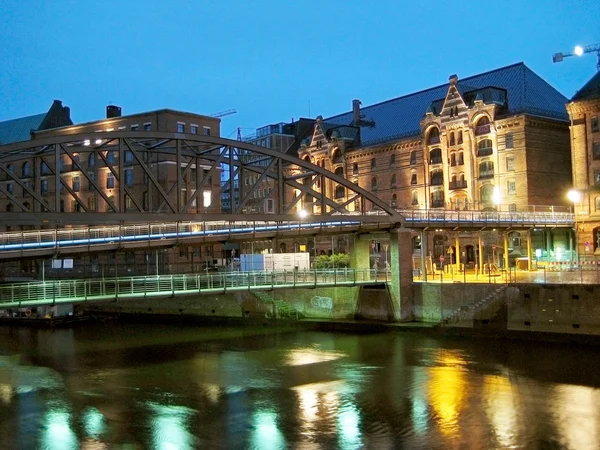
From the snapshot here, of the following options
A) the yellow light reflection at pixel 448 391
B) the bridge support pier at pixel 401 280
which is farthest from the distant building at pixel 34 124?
the yellow light reflection at pixel 448 391

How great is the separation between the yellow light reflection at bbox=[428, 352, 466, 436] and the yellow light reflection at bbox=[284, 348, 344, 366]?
6.02 meters

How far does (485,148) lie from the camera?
245ft

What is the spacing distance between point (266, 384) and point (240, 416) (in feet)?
19.3

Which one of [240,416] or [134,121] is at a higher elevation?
[134,121]

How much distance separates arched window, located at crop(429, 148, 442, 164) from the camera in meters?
79.1

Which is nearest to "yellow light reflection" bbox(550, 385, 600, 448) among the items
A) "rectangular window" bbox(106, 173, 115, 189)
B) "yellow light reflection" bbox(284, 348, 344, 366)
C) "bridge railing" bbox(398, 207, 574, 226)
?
"yellow light reflection" bbox(284, 348, 344, 366)

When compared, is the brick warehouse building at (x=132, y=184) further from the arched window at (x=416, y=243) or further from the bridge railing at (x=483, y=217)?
the bridge railing at (x=483, y=217)

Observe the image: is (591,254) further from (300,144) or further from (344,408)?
(300,144)

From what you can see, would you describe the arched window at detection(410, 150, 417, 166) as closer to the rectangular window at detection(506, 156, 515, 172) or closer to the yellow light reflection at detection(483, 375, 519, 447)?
the rectangular window at detection(506, 156, 515, 172)

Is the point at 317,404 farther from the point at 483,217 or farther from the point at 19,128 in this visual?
the point at 19,128

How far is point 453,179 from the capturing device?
254 ft

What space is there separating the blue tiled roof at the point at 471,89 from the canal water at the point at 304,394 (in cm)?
3756

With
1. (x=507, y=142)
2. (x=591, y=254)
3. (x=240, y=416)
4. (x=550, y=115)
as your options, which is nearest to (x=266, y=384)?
(x=240, y=416)

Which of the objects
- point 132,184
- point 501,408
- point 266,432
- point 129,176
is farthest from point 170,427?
point 129,176
